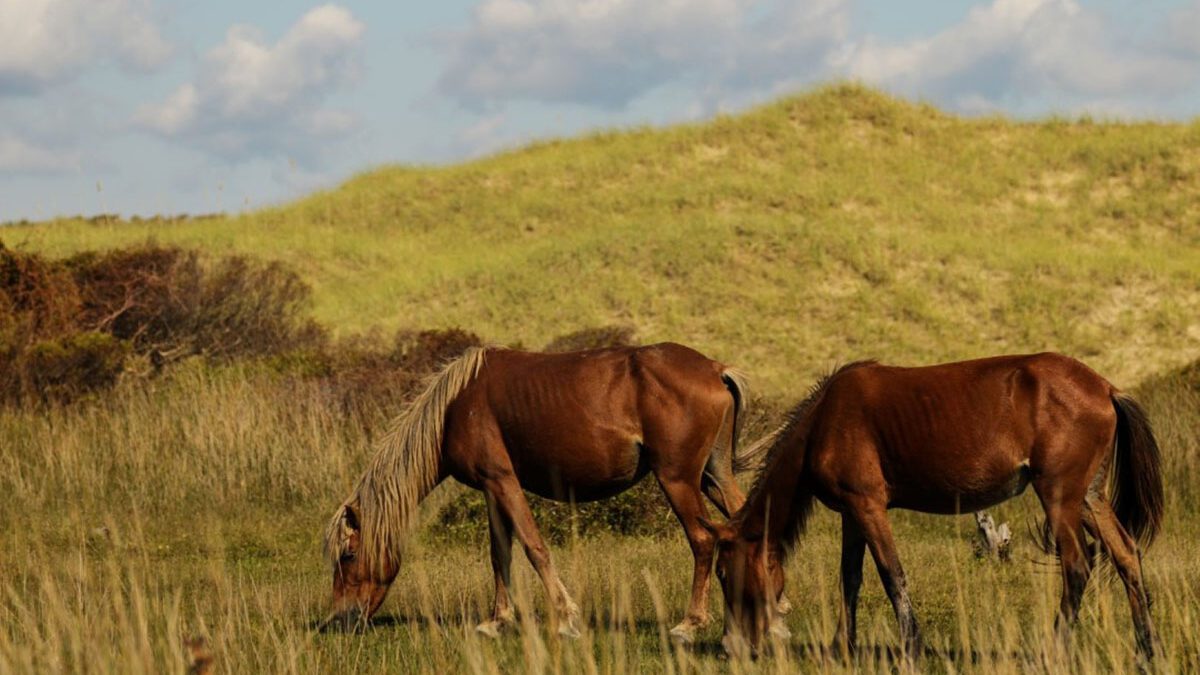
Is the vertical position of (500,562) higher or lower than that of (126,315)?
lower

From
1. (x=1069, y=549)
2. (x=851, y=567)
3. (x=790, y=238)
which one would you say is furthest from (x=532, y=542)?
(x=790, y=238)

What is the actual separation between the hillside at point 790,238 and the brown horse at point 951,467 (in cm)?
1615

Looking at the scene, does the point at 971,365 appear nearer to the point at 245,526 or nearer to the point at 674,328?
the point at 245,526

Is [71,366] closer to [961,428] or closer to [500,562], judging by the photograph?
[500,562]

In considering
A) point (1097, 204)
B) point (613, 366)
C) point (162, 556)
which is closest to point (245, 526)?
point (162, 556)

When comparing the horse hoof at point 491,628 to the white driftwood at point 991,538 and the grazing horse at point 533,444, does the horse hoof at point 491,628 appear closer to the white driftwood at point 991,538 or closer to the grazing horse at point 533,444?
the grazing horse at point 533,444

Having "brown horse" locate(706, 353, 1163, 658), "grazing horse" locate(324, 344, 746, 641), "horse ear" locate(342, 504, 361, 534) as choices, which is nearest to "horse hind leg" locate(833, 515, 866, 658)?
"brown horse" locate(706, 353, 1163, 658)

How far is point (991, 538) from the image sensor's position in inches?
430

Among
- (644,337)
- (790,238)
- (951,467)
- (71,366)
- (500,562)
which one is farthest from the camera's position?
(790,238)

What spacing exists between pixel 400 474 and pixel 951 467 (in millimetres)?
3242

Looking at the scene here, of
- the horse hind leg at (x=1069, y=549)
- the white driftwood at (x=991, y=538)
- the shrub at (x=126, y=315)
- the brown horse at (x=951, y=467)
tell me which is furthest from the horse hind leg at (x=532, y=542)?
the shrub at (x=126, y=315)

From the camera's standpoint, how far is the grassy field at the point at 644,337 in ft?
22.5

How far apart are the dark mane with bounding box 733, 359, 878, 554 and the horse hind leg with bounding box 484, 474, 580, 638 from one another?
113 cm

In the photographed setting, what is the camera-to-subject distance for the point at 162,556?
11906 mm
